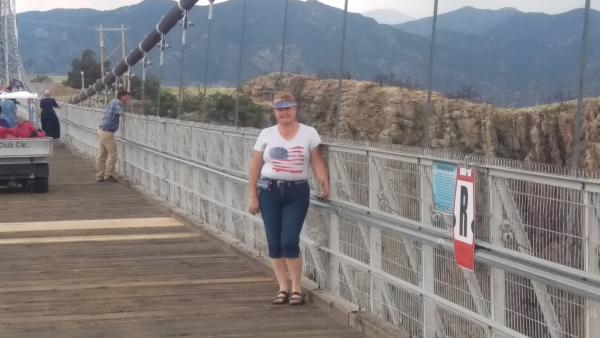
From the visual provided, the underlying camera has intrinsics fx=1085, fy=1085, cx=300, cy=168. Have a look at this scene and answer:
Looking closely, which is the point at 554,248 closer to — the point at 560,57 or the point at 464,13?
the point at 560,57

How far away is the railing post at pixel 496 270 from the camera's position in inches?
232

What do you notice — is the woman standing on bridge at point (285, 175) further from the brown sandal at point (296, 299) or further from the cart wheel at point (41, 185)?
the cart wheel at point (41, 185)

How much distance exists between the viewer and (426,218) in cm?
698

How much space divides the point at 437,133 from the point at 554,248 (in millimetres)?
4120

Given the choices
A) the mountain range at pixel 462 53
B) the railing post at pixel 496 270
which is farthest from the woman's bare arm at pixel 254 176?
the railing post at pixel 496 270

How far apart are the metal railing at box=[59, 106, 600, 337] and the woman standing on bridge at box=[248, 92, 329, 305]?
0.90 ft

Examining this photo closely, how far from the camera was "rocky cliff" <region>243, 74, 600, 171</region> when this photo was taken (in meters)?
6.87

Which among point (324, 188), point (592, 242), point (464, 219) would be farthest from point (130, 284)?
point (592, 242)

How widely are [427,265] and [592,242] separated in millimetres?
2104

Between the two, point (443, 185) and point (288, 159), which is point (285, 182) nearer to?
point (288, 159)

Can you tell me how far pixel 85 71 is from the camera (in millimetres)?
116438

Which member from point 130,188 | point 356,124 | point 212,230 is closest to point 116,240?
point 212,230

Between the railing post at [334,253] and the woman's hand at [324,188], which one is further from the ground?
the woman's hand at [324,188]

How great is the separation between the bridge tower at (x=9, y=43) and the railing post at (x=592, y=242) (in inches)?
4362
